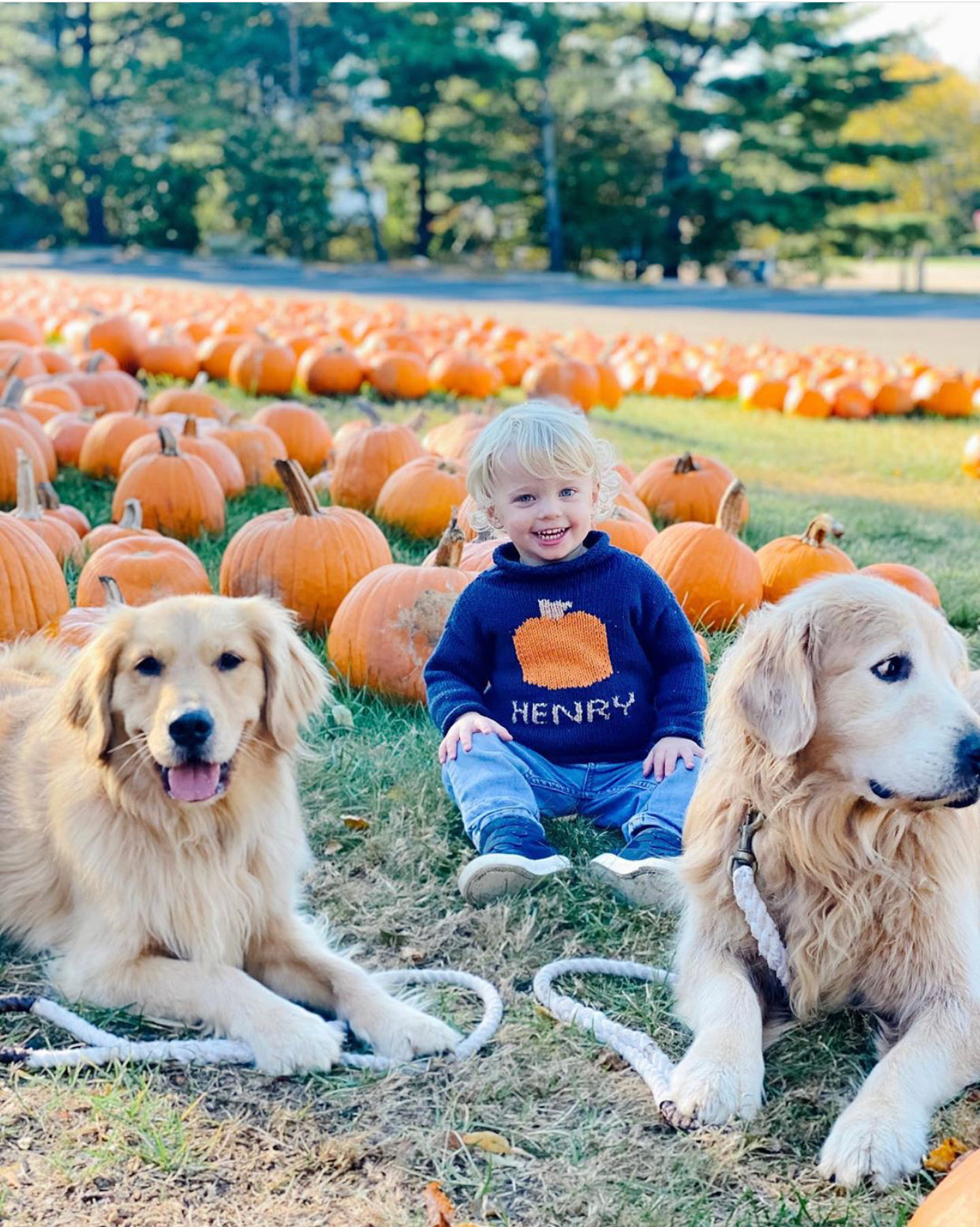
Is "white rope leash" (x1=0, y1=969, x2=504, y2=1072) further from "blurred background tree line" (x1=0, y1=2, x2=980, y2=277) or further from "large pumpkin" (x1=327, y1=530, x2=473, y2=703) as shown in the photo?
"blurred background tree line" (x1=0, y1=2, x2=980, y2=277)

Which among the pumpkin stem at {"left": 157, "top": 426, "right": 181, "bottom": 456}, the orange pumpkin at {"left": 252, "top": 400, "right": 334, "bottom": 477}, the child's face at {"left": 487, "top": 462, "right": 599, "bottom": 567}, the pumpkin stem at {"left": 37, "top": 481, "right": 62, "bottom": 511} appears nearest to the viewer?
the child's face at {"left": 487, "top": 462, "right": 599, "bottom": 567}

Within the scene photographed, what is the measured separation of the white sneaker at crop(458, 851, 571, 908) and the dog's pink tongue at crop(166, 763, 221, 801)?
78cm

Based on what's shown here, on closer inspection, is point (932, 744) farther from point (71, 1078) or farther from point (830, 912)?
point (71, 1078)

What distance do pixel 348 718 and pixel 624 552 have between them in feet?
3.71

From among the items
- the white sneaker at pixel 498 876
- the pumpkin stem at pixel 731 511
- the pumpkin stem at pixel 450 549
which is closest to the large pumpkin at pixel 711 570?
the pumpkin stem at pixel 731 511

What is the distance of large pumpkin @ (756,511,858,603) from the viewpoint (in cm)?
546

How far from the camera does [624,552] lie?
4.12 meters

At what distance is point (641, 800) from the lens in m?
3.87

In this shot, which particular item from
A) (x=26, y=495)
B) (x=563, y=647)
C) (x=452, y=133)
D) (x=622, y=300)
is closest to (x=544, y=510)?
(x=563, y=647)

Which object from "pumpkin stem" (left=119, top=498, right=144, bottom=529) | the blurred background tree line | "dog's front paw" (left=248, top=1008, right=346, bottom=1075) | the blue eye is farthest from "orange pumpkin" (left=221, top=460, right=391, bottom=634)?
the blurred background tree line

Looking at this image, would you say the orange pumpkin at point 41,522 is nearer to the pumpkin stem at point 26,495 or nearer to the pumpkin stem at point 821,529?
the pumpkin stem at point 26,495

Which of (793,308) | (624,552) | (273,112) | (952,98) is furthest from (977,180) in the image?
(624,552)

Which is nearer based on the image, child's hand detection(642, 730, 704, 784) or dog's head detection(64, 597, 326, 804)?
dog's head detection(64, 597, 326, 804)

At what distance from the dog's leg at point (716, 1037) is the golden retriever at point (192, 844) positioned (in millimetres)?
545
